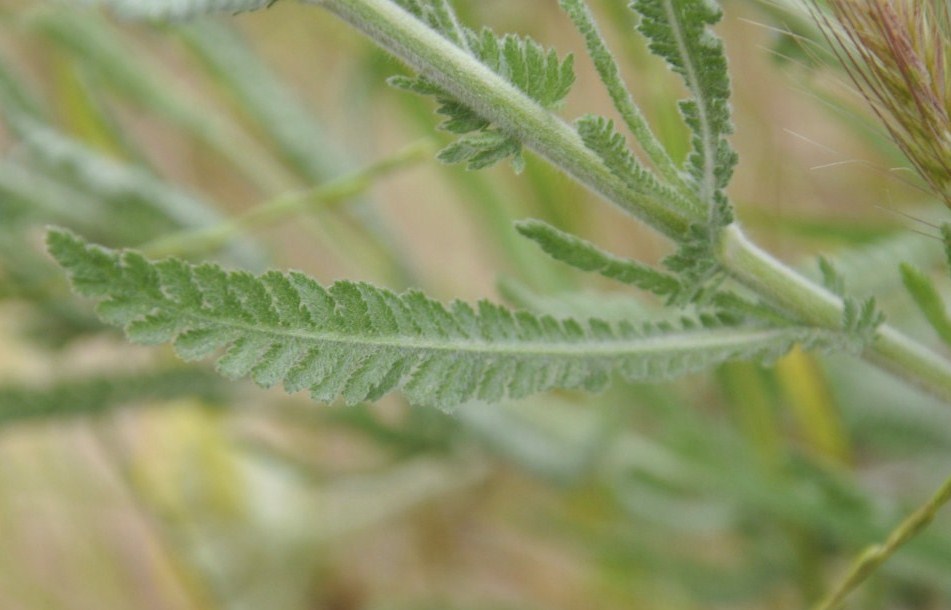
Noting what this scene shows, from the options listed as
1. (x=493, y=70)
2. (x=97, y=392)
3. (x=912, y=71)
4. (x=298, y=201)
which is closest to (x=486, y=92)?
(x=493, y=70)

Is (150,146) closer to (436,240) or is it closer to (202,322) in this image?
(436,240)

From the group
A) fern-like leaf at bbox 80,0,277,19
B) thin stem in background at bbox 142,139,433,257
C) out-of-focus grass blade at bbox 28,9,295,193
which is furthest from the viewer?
out-of-focus grass blade at bbox 28,9,295,193

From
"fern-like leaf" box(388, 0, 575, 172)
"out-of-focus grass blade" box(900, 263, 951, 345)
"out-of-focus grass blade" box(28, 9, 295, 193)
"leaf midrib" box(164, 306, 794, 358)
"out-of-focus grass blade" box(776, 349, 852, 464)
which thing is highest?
"out-of-focus grass blade" box(28, 9, 295, 193)

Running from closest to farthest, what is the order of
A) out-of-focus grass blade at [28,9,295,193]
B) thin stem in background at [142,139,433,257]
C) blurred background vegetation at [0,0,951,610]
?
thin stem in background at [142,139,433,257], blurred background vegetation at [0,0,951,610], out-of-focus grass blade at [28,9,295,193]

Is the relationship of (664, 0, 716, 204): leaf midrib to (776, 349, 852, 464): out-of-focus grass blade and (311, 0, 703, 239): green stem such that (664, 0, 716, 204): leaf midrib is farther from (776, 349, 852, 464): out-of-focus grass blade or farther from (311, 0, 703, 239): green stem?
(776, 349, 852, 464): out-of-focus grass blade

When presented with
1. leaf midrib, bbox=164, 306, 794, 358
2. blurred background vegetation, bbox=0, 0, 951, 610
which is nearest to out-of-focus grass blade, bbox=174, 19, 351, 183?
blurred background vegetation, bbox=0, 0, 951, 610

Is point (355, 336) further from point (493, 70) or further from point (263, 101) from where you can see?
point (263, 101)

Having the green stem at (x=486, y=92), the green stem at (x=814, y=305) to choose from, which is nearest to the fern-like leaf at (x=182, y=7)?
the green stem at (x=486, y=92)
